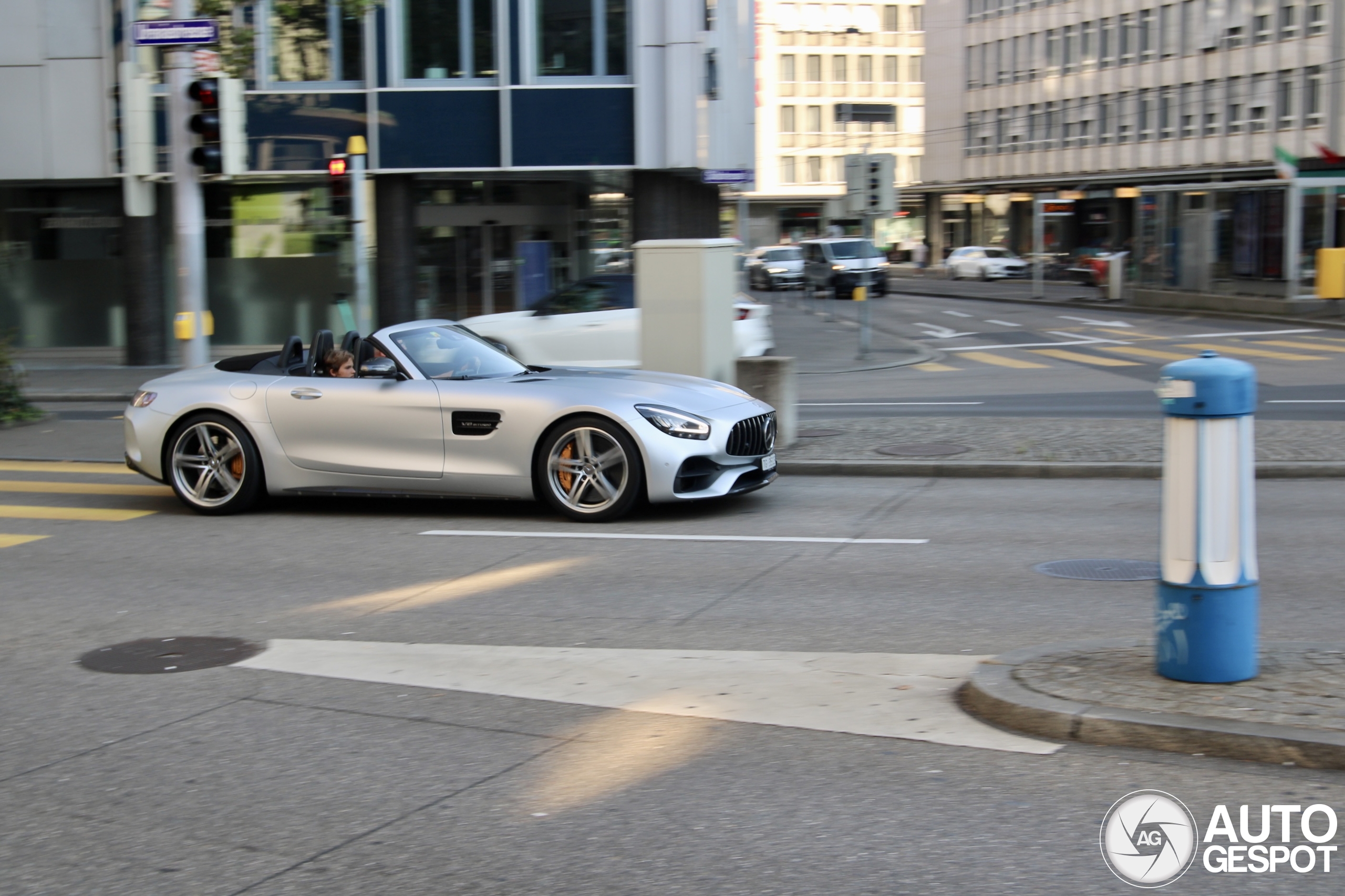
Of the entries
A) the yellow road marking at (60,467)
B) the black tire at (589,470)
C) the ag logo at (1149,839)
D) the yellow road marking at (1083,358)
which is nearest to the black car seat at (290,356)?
the black tire at (589,470)

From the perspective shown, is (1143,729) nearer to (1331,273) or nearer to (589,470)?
(589,470)

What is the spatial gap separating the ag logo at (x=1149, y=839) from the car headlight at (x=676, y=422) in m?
5.39

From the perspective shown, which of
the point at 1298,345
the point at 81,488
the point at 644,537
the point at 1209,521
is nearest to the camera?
the point at 1209,521

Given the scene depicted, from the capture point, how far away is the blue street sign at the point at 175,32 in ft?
46.5

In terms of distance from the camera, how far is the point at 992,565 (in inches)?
311

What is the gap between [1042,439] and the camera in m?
12.7

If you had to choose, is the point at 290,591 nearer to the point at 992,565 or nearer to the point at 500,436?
the point at 500,436

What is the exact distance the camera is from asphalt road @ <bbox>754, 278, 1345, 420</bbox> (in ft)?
55.7

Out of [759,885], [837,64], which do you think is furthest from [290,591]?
[837,64]

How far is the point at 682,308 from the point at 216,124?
588cm

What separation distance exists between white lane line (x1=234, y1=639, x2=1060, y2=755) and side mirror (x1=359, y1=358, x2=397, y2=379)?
3.64 metres

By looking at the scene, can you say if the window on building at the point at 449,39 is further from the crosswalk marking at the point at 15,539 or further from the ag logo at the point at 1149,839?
the ag logo at the point at 1149,839

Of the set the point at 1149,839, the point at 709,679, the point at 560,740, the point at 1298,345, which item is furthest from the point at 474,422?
the point at 1298,345

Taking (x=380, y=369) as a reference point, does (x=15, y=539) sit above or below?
below
